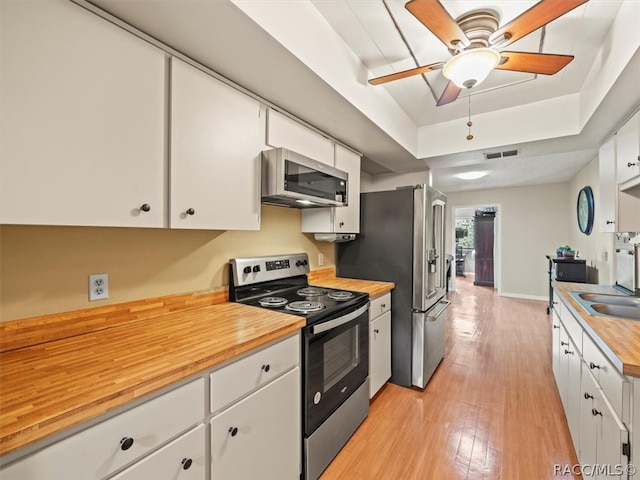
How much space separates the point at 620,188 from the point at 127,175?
3099 mm

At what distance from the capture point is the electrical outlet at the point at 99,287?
1.27m

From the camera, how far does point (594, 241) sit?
4.04m

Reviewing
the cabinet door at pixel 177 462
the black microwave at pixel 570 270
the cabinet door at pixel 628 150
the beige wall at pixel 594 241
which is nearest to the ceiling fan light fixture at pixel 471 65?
the cabinet door at pixel 628 150

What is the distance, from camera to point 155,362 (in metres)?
0.97

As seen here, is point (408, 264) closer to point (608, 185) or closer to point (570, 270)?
point (608, 185)

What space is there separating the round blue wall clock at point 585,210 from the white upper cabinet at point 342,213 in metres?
3.67

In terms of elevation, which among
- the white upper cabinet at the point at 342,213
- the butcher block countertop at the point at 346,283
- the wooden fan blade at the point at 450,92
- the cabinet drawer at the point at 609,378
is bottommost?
the cabinet drawer at the point at 609,378

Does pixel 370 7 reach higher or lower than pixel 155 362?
higher

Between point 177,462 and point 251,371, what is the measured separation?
0.37m

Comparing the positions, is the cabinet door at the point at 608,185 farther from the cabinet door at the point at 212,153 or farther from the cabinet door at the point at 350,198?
the cabinet door at the point at 212,153

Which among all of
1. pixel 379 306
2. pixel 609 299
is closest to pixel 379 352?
pixel 379 306

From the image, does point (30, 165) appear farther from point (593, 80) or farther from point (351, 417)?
point (593, 80)

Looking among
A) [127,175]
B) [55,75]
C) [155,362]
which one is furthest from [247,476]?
[55,75]

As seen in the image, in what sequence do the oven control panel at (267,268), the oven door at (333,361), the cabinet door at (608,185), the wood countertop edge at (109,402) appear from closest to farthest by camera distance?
the wood countertop edge at (109,402) < the oven door at (333,361) < the oven control panel at (267,268) < the cabinet door at (608,185)
